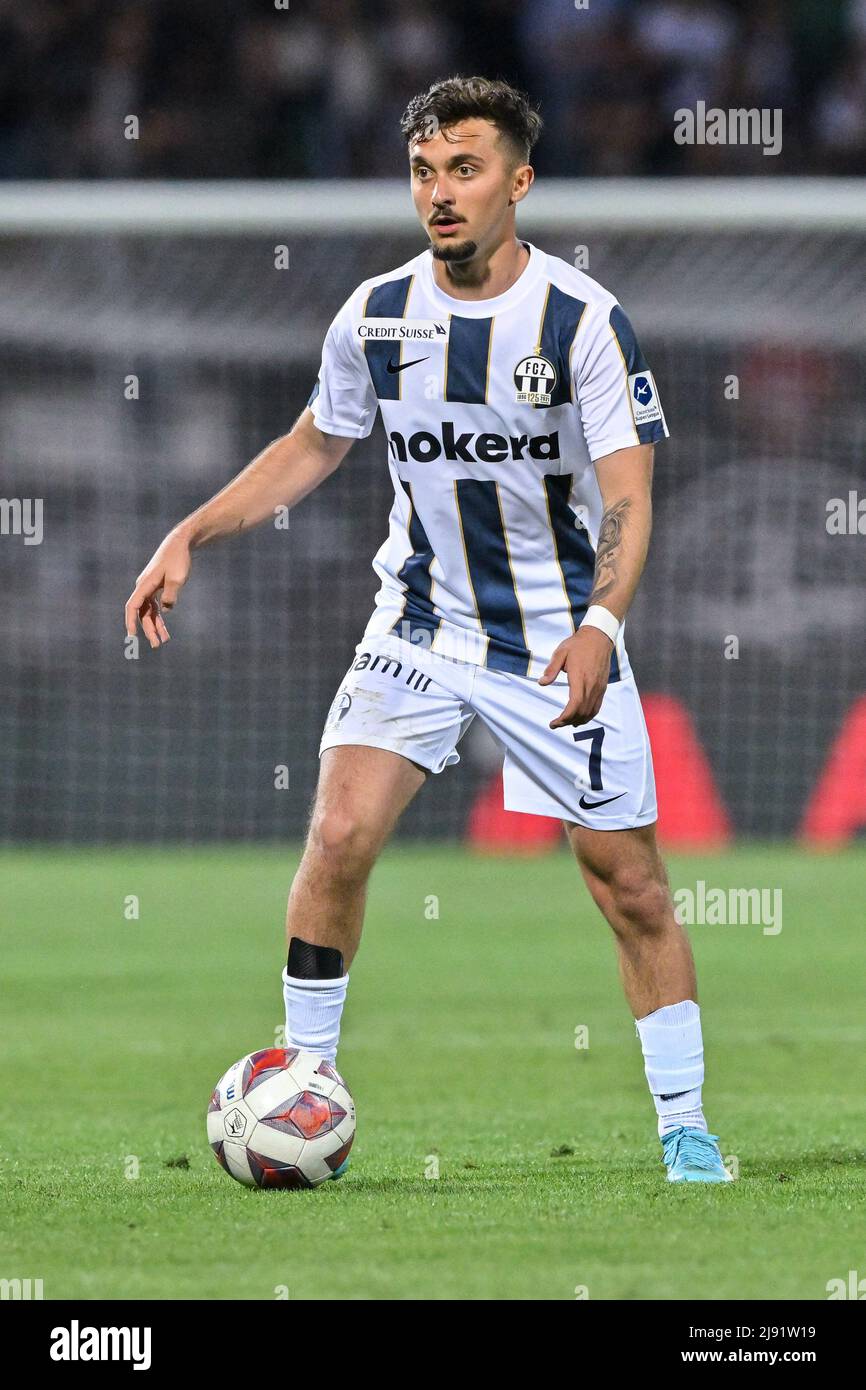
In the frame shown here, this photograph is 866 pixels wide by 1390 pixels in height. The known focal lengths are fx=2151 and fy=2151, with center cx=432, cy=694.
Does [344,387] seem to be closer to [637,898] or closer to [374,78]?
[637,898]

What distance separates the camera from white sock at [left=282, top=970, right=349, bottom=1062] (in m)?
5.08

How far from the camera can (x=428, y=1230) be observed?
432 centimetres

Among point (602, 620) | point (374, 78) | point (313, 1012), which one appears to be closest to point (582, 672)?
point (602, 620)

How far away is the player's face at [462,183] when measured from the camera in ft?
16.3

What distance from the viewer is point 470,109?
4.98m

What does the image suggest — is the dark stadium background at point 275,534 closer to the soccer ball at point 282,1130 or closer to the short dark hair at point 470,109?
the short dark hair at point 470,109

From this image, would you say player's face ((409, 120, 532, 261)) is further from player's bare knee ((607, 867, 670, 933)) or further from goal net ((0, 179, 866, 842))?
goal net ((0, 179, 866, 842))

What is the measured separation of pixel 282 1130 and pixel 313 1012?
1.17 feet

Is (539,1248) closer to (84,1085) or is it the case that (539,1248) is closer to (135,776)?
(84,1085)

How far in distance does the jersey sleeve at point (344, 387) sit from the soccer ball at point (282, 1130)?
162 centimetres

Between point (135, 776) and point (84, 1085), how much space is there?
649 centimetres

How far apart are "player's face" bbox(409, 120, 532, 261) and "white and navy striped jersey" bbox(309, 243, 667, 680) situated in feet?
0.60

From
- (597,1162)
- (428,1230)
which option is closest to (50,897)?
(597,1162)

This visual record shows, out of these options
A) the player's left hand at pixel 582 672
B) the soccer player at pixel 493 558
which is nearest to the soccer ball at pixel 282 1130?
the soccer player at pixel 493 558
